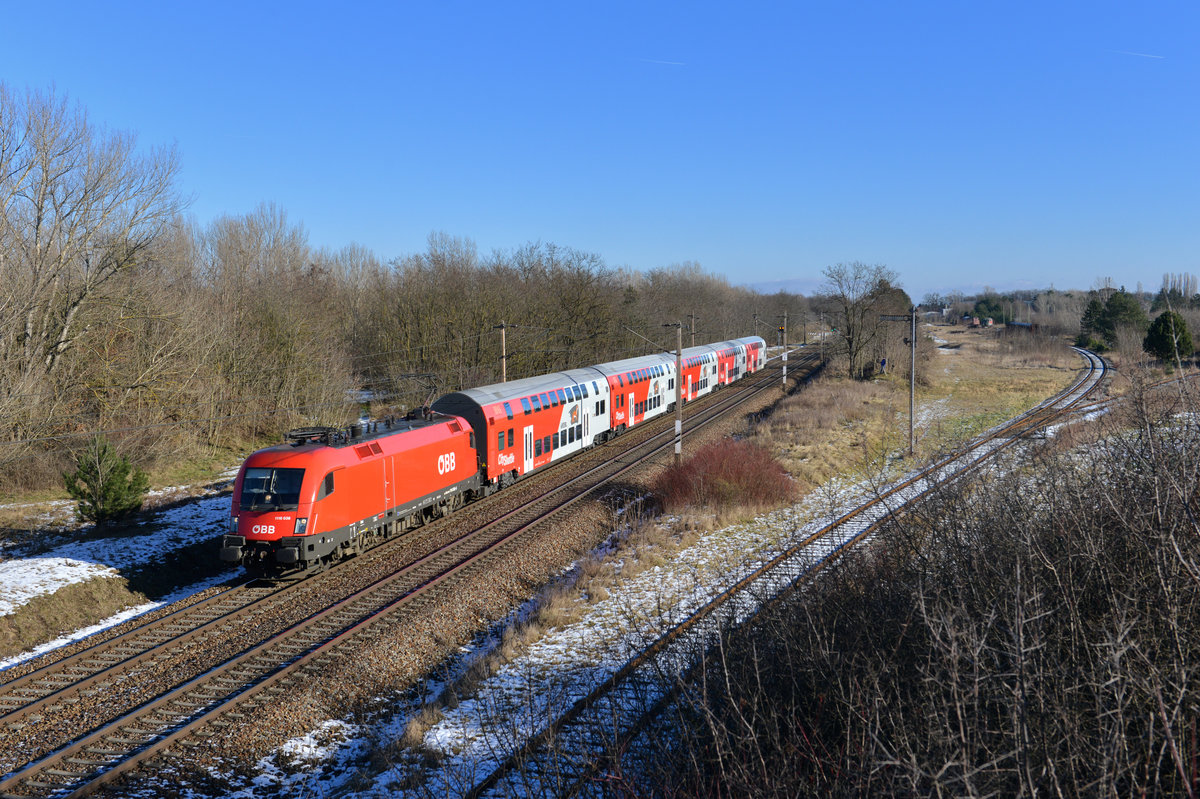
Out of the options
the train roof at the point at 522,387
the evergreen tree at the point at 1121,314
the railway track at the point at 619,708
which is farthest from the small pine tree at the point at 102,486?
the evergreen tree at the point at 1121,314

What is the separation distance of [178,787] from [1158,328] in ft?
179

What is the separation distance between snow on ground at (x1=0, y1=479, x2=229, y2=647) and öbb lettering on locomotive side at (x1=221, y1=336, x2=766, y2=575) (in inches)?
109

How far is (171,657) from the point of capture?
1231 centimetres

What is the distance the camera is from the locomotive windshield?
15.1 meters

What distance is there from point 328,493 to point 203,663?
13.6ft

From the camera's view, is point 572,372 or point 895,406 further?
point 895,406

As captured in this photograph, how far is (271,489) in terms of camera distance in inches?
601

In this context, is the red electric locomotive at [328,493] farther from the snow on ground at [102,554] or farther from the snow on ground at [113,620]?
the snow on ground at [102,554]

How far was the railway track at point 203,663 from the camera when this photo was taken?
9500 mm

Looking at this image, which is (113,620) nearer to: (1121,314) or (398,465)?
(398,465)

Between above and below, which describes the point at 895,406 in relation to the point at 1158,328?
below

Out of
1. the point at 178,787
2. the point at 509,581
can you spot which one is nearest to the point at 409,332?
the point at 509,581

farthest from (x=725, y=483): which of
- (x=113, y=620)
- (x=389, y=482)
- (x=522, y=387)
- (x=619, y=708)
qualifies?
(x=113, y=620)

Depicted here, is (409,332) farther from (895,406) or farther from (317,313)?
(895,406)
